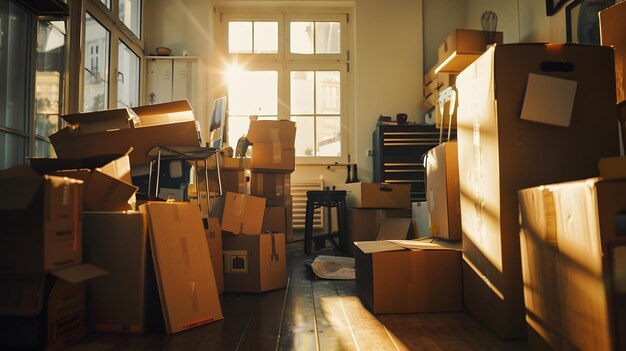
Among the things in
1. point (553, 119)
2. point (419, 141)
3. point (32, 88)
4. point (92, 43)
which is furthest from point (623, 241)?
point (92, 43)

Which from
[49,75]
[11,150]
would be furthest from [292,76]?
[11,150]

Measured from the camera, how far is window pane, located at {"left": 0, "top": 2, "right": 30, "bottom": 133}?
2461 mm

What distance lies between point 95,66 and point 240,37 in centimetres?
180

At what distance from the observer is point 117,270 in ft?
5.16

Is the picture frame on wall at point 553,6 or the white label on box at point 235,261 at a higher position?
the picture frame on wall at point 553,6

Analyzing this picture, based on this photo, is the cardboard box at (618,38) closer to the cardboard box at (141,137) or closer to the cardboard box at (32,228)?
the cardboard box at (32,228)

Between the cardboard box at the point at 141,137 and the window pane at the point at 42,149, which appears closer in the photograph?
the cardboard box at the point at 141,137

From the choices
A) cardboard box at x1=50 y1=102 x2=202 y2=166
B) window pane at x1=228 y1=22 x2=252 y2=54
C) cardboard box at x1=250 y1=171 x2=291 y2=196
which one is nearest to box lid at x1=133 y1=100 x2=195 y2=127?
cardboard box at x1=50 y1=102 x2=202 y2=166

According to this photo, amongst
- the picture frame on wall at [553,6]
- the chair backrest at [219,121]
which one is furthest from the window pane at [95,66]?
the picture frame on wall at [553,6]

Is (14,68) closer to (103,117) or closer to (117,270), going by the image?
(103,117)

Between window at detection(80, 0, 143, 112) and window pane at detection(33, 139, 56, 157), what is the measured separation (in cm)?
45

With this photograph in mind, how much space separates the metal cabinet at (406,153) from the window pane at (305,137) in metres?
0.91

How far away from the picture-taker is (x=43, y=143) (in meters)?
2.89

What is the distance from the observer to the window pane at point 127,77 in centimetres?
424
